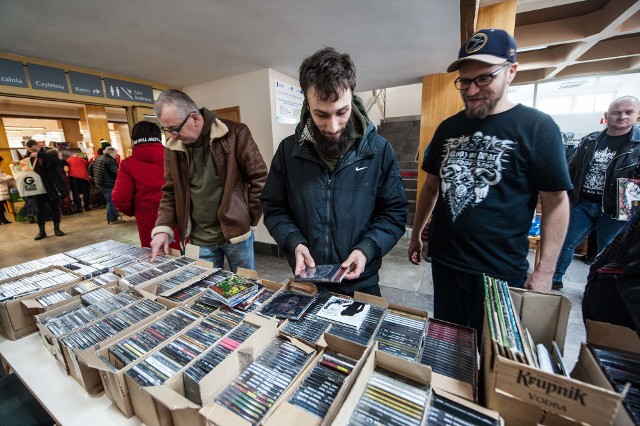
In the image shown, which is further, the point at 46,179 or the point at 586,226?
the point at 46,179

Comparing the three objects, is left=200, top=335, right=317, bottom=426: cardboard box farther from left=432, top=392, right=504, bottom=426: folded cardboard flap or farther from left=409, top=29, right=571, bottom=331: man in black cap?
left=409, top=29, right=571, bottom=331: man in black cap

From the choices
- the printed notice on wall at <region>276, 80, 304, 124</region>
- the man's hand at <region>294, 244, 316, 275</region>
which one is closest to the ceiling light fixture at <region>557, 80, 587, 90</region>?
the printed notice on wall at <region>276, 80, 304, 124</region>

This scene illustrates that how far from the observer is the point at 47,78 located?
317 centimetres

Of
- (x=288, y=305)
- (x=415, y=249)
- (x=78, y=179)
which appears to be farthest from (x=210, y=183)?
(x=78, y=179)

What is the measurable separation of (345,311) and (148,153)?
8.01ft

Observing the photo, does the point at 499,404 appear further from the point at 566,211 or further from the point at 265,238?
the point at 265,238

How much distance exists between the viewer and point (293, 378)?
756mm

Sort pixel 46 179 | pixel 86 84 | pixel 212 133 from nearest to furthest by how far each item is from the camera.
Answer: pixel 212 133
pixel 86 84
pixel 46 179

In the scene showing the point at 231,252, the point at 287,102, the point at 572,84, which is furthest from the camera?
the point at 572,84

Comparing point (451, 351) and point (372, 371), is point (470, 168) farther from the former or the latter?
point (372, 371)

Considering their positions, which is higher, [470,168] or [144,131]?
[144,131]

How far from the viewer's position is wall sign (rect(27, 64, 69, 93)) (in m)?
3.07

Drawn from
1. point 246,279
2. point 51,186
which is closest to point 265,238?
point 246,279

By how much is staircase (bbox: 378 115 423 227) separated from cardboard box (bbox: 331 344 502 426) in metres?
5.46
